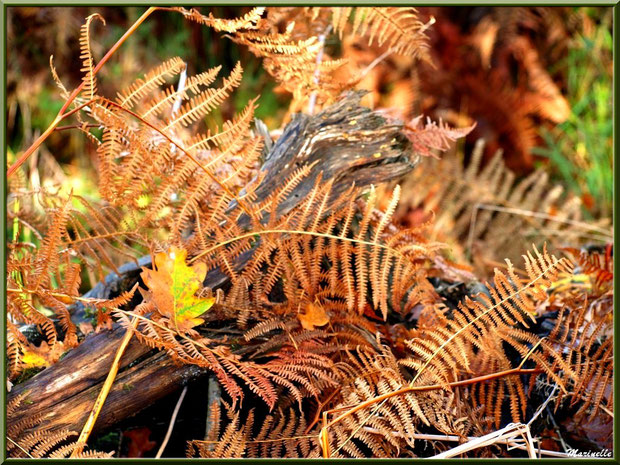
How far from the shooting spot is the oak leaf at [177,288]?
5.08 feet

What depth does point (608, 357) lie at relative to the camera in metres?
1.68

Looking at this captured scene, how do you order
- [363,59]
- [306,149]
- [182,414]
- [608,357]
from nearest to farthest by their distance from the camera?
[608,357] → [182,414] → [306,149] → [363,59]

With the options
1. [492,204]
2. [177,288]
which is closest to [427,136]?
[177,288]

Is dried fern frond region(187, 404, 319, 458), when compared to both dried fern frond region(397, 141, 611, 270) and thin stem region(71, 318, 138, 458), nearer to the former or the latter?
thin stem region(71, 318, 138, 458)

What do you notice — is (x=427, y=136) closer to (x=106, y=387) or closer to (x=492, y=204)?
(x=106, y=387)

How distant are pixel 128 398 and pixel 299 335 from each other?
49 centimetres

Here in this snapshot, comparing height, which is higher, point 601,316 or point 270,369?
point 270,369

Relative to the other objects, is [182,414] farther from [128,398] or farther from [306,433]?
[306,433]

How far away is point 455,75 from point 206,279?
3411mm

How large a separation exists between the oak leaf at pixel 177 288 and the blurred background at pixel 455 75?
→ 299 cm

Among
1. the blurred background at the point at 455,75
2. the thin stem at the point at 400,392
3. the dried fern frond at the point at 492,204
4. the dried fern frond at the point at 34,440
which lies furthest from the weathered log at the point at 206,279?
the blurred background at the point at 455,75

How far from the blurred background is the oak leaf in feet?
9.81

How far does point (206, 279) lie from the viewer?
1.88 meters

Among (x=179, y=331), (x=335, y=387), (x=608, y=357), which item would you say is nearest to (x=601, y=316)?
(x=608, y=357)
